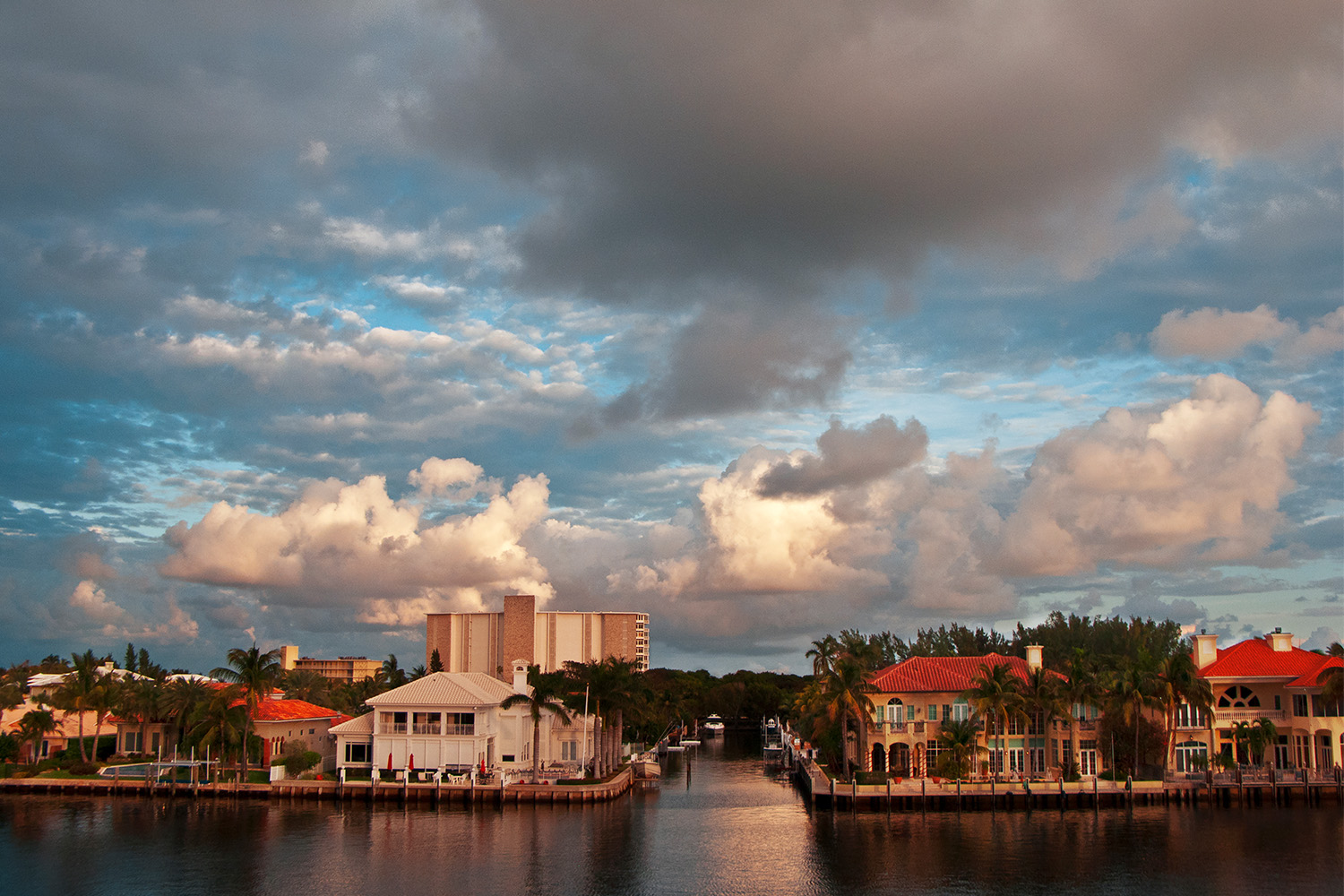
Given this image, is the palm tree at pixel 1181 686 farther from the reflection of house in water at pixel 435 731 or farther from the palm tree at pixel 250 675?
the palm tree at pixel 250 675

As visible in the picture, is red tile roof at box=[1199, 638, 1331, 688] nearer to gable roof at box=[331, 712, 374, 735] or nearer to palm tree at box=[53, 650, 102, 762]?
gable roof at box=[331, 712, 374, 735]

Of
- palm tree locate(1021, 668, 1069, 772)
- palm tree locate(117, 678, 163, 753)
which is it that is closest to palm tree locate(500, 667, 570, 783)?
palm tree locate(117, 678, 163, 753)

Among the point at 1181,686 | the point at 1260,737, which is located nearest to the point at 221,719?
the point at 1181,686

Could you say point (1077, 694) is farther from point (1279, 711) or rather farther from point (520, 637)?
point (520, 637)

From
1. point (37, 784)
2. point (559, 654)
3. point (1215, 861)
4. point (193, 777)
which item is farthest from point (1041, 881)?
point (559, 654)

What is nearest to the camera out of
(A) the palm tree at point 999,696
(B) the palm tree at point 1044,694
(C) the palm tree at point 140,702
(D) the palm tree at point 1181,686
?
(A) the palm tree at point 999,696

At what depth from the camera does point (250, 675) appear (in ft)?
240

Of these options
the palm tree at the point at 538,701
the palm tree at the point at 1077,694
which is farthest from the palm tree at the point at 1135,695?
the palm tree at the point at 538,701

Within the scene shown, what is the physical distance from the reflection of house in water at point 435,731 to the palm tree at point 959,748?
24.9m

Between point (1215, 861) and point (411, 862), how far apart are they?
123 feet

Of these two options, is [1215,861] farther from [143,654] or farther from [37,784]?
[143,654]

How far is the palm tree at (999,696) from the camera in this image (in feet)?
224

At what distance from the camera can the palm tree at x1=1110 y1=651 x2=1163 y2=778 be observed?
6988 cm

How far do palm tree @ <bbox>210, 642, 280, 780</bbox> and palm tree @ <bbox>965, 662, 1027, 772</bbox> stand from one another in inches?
1901
